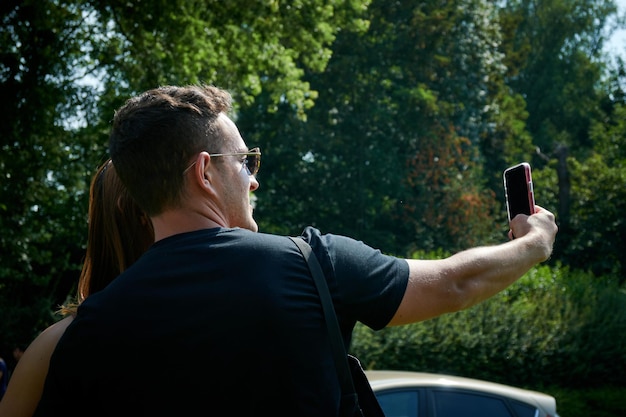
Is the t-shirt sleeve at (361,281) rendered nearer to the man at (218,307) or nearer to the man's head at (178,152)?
the man at (218,307)

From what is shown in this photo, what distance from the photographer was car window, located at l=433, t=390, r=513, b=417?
6.77 metres

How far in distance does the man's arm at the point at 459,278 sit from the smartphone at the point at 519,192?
0.83 ft

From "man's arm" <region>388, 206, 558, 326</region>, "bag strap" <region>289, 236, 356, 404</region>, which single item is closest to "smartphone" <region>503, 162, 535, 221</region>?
"man's arm" <region>388, 206, 558, 326</region>

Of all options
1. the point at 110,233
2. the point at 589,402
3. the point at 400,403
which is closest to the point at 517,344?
the point at 589,402

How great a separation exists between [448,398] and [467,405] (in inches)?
6.6

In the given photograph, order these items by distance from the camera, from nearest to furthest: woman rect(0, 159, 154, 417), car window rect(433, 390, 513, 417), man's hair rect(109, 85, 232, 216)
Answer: man's hair rect(109, 85, 232, 216), woman rect(0, 159, 154, 417), car window rect(433, 390, 513, 417)

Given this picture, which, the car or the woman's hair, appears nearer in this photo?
the woman's hair

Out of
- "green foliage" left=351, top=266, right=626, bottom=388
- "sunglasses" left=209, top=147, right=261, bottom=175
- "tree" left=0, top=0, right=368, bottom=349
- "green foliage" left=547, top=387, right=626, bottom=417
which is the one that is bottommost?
"green foliage" left=547, top=387, right=626, bottom=417

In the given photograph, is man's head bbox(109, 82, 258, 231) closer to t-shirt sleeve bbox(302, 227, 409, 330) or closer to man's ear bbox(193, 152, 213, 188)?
man's ear bbox(193, 152, 213, 188)

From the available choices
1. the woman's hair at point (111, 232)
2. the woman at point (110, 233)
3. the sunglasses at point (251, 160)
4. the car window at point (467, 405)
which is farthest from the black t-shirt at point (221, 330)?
the car window at point (467, 405)

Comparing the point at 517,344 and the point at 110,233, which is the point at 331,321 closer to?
the point at 110,233

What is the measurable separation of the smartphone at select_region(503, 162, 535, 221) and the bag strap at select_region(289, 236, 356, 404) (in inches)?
23.6

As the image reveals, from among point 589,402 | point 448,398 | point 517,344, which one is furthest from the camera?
point 517,344

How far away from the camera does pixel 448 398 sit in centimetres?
682
